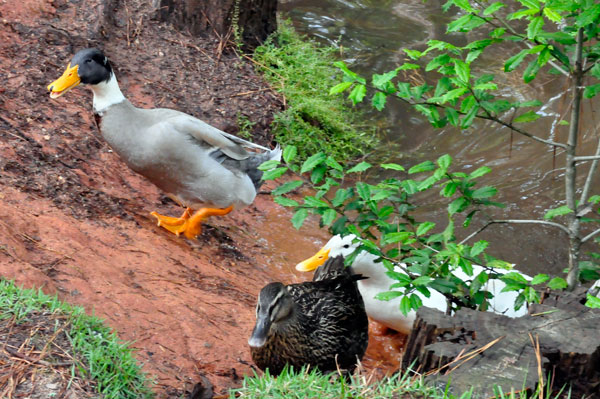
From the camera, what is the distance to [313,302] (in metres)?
4.69

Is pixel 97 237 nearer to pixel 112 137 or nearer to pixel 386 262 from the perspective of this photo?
pixel 112 137

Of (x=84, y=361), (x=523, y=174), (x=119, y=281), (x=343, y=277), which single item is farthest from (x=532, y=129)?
(x=84, y=361)

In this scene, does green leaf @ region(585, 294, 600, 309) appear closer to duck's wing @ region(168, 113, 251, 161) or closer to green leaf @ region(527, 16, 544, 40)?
green leaf @ region(527, 16, 544, 40)

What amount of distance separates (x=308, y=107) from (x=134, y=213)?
2981 mm

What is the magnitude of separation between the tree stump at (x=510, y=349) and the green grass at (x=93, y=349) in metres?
1.32

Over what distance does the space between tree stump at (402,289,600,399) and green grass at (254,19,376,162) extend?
15.3 feet

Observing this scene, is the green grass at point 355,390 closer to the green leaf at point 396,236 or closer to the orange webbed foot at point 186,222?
the green leaf at point 396,236

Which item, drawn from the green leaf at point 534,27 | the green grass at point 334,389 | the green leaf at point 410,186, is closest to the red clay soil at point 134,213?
the green grass at point 334,389

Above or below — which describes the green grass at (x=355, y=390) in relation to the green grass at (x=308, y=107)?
above

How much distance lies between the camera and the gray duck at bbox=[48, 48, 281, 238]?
18.4ft

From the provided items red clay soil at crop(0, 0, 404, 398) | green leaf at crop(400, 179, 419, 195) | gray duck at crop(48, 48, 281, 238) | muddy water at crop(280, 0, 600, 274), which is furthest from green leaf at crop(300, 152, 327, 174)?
muddy water at crop(280, 0, 600, 274)

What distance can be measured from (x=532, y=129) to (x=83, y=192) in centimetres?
547

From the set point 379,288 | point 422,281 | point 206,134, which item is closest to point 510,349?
point 422,281

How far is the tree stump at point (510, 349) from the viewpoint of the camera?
2.98 m
